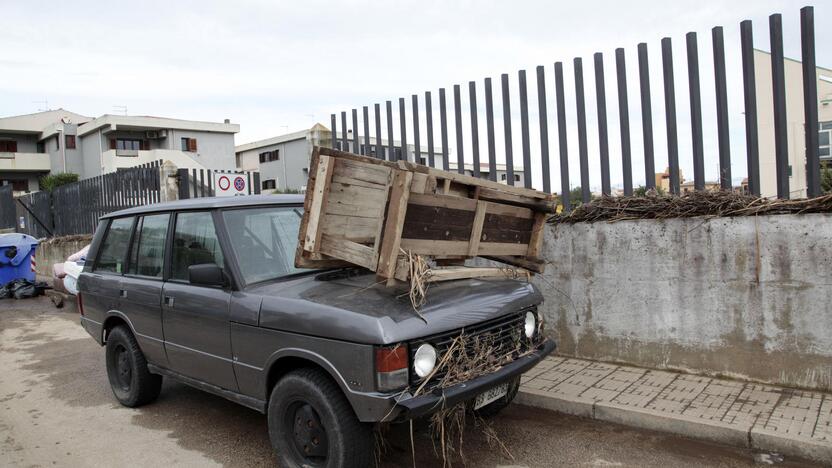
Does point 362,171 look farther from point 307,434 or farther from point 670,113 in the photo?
point 670,113

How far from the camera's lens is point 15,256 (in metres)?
13.5

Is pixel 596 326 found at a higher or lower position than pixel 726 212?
lower

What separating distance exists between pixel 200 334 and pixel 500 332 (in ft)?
7.12

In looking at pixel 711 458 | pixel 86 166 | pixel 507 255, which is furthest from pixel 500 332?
pixel 86 166

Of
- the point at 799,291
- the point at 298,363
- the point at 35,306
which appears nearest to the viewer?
the point at 298,363

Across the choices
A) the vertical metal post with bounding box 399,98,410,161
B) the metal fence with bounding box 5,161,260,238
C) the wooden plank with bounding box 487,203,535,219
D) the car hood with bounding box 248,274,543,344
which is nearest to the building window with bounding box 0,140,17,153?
the metal fence with bounding box 5,161,260,238

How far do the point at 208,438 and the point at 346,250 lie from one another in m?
2.19

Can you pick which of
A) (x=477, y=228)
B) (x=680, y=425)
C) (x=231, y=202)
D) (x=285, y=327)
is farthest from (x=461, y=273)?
(x=680, y=425)

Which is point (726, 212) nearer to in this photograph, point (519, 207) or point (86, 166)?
point (519, 207)

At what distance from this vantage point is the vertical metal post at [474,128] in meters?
6.73

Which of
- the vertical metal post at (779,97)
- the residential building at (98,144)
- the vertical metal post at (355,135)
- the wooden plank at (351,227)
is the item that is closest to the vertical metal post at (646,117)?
the vertical metal post at (779,97)

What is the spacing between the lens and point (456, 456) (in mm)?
3846


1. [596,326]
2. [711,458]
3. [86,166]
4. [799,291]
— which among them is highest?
[86,166]

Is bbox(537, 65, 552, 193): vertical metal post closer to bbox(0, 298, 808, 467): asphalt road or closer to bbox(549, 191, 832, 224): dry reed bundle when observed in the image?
bbox(549, 191, 832, 224): dry reed bundle
